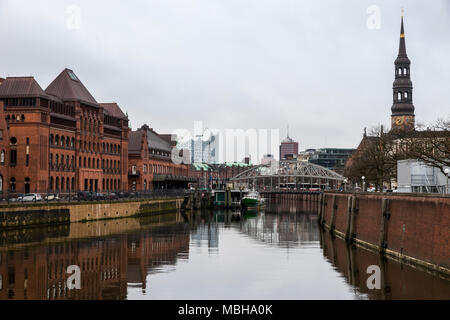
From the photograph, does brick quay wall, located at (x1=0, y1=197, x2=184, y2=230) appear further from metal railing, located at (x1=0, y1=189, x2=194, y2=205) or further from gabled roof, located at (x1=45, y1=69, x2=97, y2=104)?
gabled roof, located at (x1=45, y1=69, x2=97, y2=104)

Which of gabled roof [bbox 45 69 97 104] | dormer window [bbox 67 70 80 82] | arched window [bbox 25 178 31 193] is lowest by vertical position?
arched window [bbox 25 178 31 193]

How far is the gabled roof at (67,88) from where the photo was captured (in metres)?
110

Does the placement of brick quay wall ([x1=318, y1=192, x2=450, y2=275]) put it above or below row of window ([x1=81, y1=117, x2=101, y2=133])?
below

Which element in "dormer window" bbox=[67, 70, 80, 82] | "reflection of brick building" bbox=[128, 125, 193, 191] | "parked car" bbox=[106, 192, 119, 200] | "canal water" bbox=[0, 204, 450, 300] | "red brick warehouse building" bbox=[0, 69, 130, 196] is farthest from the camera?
"reflection of brick building" bbox=[128, 125, 193, 191]

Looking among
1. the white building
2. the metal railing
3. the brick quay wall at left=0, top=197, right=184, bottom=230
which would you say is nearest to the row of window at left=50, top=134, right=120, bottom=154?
the metal railing

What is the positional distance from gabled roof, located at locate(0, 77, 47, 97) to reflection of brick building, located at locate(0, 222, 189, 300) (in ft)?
106

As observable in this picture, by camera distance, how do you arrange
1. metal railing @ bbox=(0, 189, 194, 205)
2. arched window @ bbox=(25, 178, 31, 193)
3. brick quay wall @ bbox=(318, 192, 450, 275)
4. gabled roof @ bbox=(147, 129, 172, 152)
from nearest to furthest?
brick quay wall @ bbox=(318, 192, 450, 275)
metal railing @ bbox=(0, 189, 194, 205)
arched window @ bbox=(25, 178, 31, 193)
gabled roof @ bbox=(147, 129, 172, 152)

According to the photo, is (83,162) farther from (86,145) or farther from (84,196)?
(84,196)

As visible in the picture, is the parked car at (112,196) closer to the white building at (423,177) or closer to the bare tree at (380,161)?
the bare tree at (380,161)

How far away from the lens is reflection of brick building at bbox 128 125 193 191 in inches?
5817

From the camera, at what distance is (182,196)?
5719 inches

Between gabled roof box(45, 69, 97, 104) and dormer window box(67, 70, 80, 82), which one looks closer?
gabled roof box(45, 69, 97, 104)
